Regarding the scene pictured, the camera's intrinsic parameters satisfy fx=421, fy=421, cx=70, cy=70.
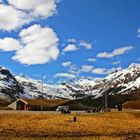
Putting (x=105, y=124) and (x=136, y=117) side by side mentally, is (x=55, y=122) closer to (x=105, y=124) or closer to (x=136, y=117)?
(x=105, y=124)

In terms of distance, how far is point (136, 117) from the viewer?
98062mm

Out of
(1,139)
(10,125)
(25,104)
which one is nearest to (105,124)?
(10,125)

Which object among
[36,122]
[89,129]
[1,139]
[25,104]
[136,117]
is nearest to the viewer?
[1,139]

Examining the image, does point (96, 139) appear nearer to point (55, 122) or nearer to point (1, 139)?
point (1, 139)

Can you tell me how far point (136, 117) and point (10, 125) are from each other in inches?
1514

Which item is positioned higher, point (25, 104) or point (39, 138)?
point (25, 104)

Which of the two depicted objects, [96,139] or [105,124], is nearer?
[96,139]

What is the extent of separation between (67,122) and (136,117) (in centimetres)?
2527

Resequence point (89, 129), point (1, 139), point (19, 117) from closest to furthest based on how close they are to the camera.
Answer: point (1, 139) < point (89, 129) < point (19, 117)

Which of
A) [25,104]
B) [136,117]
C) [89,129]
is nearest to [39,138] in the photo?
[89,129]

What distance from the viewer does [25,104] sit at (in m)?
167

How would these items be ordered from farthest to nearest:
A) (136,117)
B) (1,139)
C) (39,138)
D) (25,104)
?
(25,104) < (136,117) < (39,138) < (1,139)

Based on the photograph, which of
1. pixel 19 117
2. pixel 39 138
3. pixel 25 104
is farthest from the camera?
pixel 25 104

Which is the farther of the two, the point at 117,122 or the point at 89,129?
the point at 117,122
